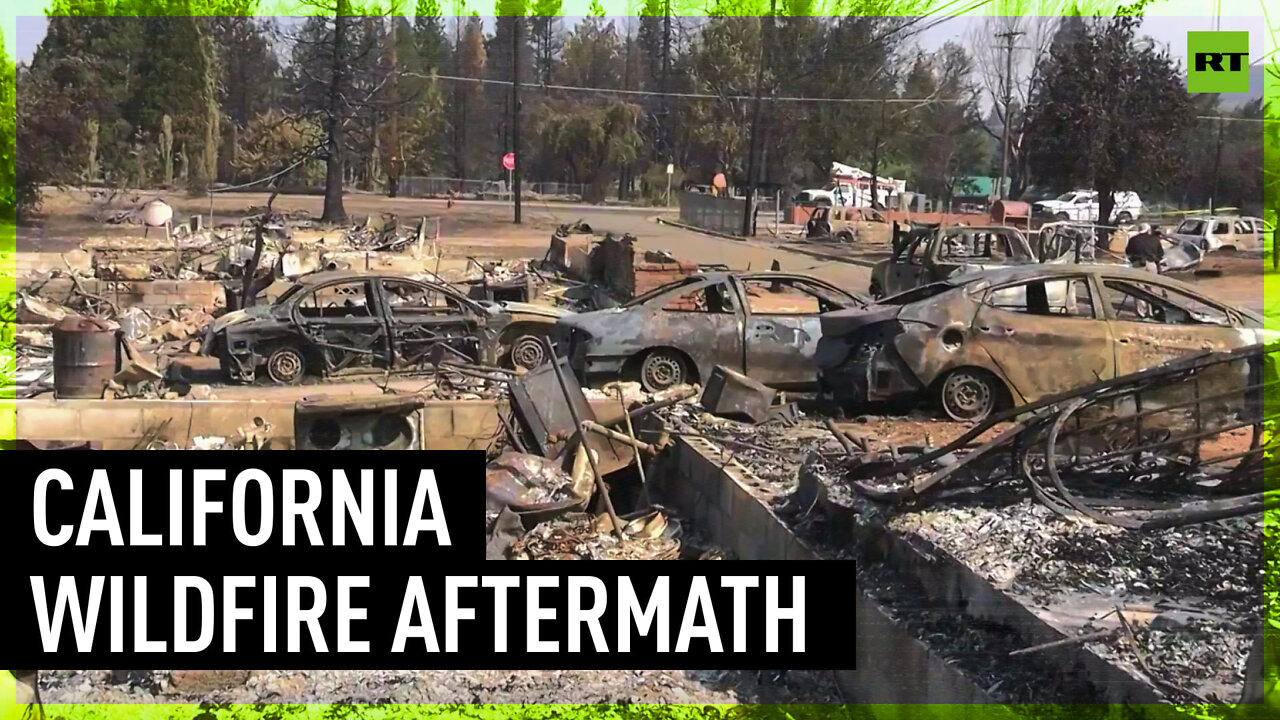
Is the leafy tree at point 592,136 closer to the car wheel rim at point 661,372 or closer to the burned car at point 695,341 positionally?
the burned car at point 695,341

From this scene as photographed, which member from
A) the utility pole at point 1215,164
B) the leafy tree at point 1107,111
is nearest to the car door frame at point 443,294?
the leafy tree at point 1107,111

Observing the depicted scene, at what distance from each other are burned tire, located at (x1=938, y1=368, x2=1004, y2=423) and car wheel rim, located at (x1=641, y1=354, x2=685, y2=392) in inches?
67.6

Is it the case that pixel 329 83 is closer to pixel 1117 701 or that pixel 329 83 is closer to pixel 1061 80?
pixel 1061 80

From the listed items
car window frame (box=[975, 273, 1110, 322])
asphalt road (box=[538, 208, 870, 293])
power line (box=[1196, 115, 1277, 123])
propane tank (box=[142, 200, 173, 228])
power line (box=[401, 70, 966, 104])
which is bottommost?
car window frame (box=[975, 273, 1110, 322])

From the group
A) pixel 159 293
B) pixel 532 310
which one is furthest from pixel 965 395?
pixel 159 293

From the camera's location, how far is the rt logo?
5.33 meters

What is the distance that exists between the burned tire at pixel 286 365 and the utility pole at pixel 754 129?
3.60 metres

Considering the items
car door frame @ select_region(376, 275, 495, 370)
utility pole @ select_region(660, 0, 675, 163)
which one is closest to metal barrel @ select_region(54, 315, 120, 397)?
car door frame @ select_region(376, 275, 495, 370)

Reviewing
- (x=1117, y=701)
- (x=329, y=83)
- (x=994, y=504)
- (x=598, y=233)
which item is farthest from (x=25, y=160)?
(x=1117, y=701)

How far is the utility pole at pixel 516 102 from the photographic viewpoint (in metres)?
7.07

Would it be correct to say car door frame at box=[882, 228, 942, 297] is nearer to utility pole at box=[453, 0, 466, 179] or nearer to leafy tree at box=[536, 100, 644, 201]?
leafy tree at box=[536, 100, 644, 201]

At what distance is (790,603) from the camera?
4.54m

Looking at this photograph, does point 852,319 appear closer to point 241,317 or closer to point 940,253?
point 940,253

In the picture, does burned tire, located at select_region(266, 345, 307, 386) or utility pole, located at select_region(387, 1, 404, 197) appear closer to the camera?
utility pole, located at select_region(387, 1, 404, 197)
